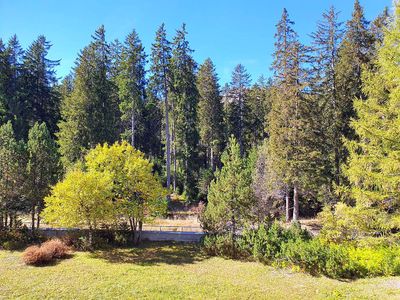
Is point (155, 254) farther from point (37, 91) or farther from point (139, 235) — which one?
point (37, 91)

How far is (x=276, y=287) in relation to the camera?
42.3 ft

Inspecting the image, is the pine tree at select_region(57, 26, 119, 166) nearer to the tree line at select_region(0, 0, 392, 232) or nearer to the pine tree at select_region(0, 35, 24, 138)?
the tree line at select_region(0, 0, 392, 232)

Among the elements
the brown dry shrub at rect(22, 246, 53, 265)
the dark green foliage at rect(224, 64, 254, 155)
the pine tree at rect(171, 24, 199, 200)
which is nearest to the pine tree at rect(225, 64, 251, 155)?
the dark green foliage at rect(224, 64, 254, 155)

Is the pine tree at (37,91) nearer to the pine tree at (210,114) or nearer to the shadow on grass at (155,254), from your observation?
the pine tree at (210,114)

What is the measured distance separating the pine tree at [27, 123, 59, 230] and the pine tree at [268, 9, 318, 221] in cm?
1660

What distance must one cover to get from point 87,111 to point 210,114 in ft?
51.8

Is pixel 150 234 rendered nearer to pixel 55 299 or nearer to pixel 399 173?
pixel 55 299

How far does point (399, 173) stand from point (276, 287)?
6.81m

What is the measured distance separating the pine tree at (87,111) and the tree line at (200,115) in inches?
4.3

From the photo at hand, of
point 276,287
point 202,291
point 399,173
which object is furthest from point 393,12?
point 202,291

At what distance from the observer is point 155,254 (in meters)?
18.1

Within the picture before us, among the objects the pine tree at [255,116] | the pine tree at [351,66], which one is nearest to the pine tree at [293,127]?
the pine tree at [351,66]

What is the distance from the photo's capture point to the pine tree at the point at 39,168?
813 inches

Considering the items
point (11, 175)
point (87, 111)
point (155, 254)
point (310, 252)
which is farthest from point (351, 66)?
point (11, 175)
